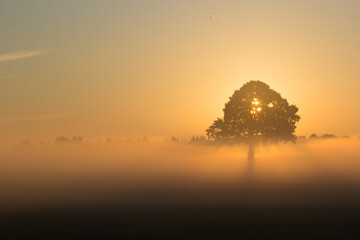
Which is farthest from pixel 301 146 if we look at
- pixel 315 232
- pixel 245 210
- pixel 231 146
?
pixel 315 232

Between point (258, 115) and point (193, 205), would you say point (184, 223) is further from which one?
point (258, 115)

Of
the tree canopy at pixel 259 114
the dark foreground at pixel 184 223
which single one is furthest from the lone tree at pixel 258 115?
the dark foreground at pixel 184 223

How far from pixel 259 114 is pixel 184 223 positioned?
40865mm

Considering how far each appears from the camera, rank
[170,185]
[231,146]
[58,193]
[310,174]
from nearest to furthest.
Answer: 1. [58,193]
2. [170,185]
3. [310,174]
4. [231,146]

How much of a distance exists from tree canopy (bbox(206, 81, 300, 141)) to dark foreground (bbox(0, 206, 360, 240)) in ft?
110

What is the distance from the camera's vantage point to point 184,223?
103ft

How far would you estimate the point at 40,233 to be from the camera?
95.7 feet

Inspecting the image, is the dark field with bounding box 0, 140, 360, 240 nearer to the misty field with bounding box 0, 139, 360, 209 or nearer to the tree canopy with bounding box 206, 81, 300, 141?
the misty field with bounding box 0, 139, 360, 209

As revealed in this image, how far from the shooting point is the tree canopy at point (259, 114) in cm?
7000

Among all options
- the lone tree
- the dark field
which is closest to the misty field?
the dark field

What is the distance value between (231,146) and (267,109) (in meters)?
9.69

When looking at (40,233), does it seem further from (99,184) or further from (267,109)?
(267,109)

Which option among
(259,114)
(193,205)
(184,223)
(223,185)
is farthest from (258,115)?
(184,223)

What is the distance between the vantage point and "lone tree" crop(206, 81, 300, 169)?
230 ft
